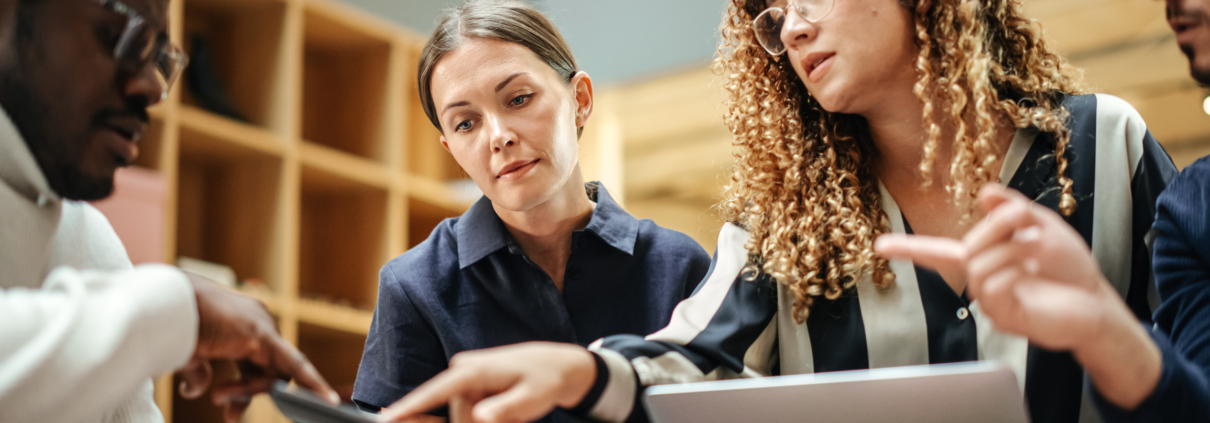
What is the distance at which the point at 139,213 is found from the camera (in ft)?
6.83

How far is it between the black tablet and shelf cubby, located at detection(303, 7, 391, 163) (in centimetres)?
219

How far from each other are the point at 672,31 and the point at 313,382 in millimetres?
2833

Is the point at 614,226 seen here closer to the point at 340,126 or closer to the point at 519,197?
the point at 519,197

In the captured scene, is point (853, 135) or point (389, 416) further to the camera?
point (853, 135)

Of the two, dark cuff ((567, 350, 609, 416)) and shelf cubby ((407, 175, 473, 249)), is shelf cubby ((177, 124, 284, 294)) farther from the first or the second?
dark cuff ((567, 350, 609, 416))

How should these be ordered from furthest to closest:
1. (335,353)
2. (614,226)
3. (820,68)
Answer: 1. (335,353)
2. (614,226)
3. (820,68)

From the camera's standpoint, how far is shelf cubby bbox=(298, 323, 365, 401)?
281cm

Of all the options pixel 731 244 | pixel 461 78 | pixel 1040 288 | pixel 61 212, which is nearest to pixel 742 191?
pixel 731 244

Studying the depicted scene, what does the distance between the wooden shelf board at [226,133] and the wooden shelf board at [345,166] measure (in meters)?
0.11

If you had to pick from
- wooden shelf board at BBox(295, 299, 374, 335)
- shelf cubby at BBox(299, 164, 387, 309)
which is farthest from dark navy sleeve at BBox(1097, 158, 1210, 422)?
shelf cubby at BBox(299, 164, 387, 309)

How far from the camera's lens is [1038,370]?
1008 millimetres

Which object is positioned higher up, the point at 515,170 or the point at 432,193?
the point at 515,170

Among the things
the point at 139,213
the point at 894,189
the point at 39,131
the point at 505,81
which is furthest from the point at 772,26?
the point at 139,213

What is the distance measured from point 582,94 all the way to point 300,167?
53.4 inches
